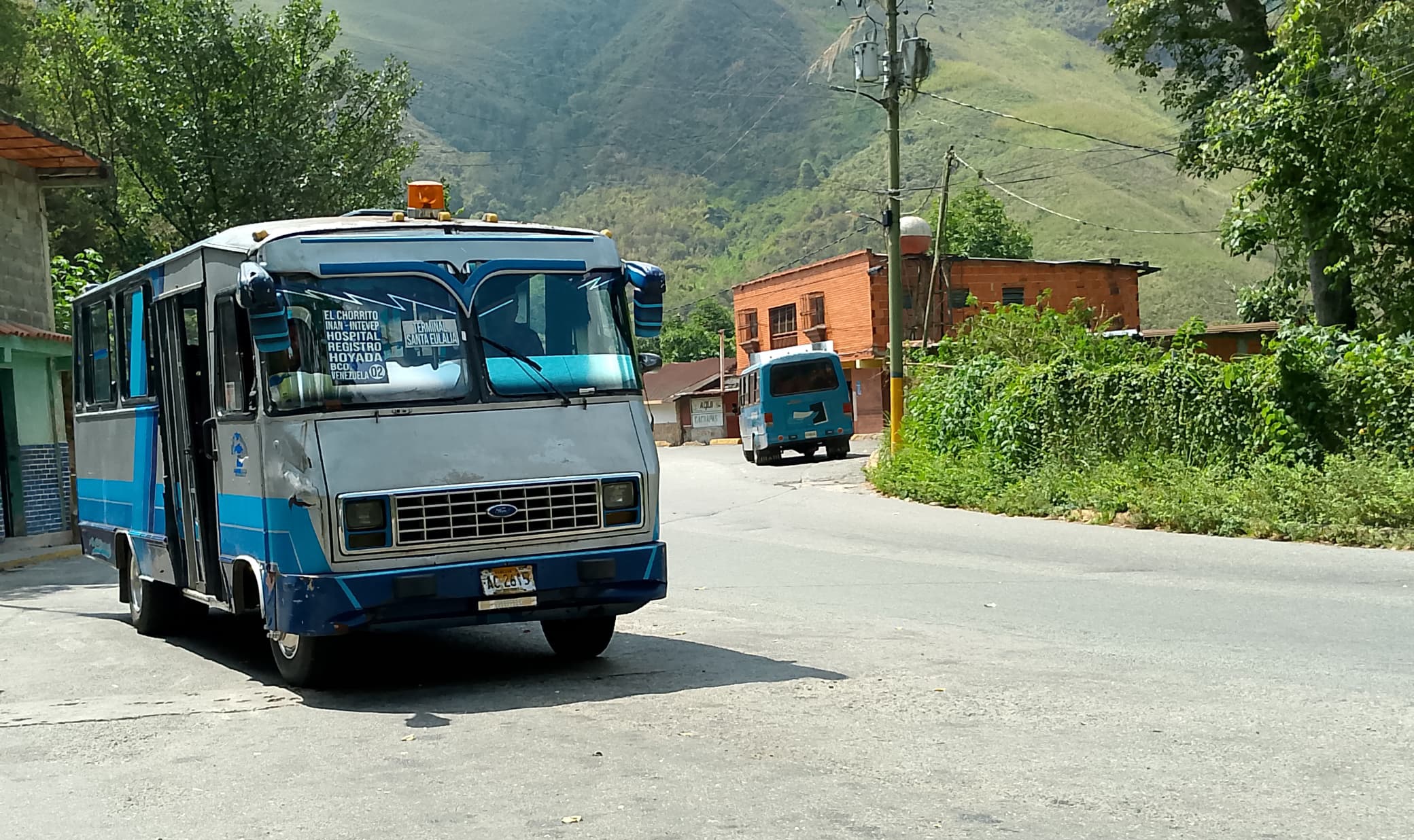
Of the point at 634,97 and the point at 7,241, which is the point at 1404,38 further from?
the point at 634,97

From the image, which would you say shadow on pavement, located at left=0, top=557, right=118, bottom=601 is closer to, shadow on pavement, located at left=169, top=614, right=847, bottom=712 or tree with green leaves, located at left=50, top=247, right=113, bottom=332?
shadow on pavement, located at left=169, top=614, right=847, bottom=712

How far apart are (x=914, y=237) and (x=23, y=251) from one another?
3400 centimetres

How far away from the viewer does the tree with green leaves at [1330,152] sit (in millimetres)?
21844

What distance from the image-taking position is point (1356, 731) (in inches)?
268

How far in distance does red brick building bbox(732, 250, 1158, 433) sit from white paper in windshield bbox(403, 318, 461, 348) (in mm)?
44299

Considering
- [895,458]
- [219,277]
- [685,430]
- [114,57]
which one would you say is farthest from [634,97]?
[219,277]

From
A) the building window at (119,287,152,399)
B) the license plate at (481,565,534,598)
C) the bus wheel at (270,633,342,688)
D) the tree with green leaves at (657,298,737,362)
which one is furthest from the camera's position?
the tree with green leaves at (657,298,737,362)

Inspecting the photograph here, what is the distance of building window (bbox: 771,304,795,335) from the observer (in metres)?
62.5

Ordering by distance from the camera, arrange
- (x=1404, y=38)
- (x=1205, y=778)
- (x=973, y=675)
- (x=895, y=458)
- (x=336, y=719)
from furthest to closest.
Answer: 1. (x=895, y=458)
2. (x=1404, y=38)
3. (x=973, y=675)
4. (x=336, y=719)
5. (x=1205, y=778)

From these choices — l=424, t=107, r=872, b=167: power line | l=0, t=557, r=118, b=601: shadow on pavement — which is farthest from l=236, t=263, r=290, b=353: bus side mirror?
l=424, t=107, r=872, b=167: power line

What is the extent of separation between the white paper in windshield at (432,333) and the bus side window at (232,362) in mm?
958

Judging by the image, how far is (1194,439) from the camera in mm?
19141

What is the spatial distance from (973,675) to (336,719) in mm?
3527

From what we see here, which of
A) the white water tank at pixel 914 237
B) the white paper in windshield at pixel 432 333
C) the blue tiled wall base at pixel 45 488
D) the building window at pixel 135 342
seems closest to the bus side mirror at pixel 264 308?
the white paper in windshield at pixel 432 333
